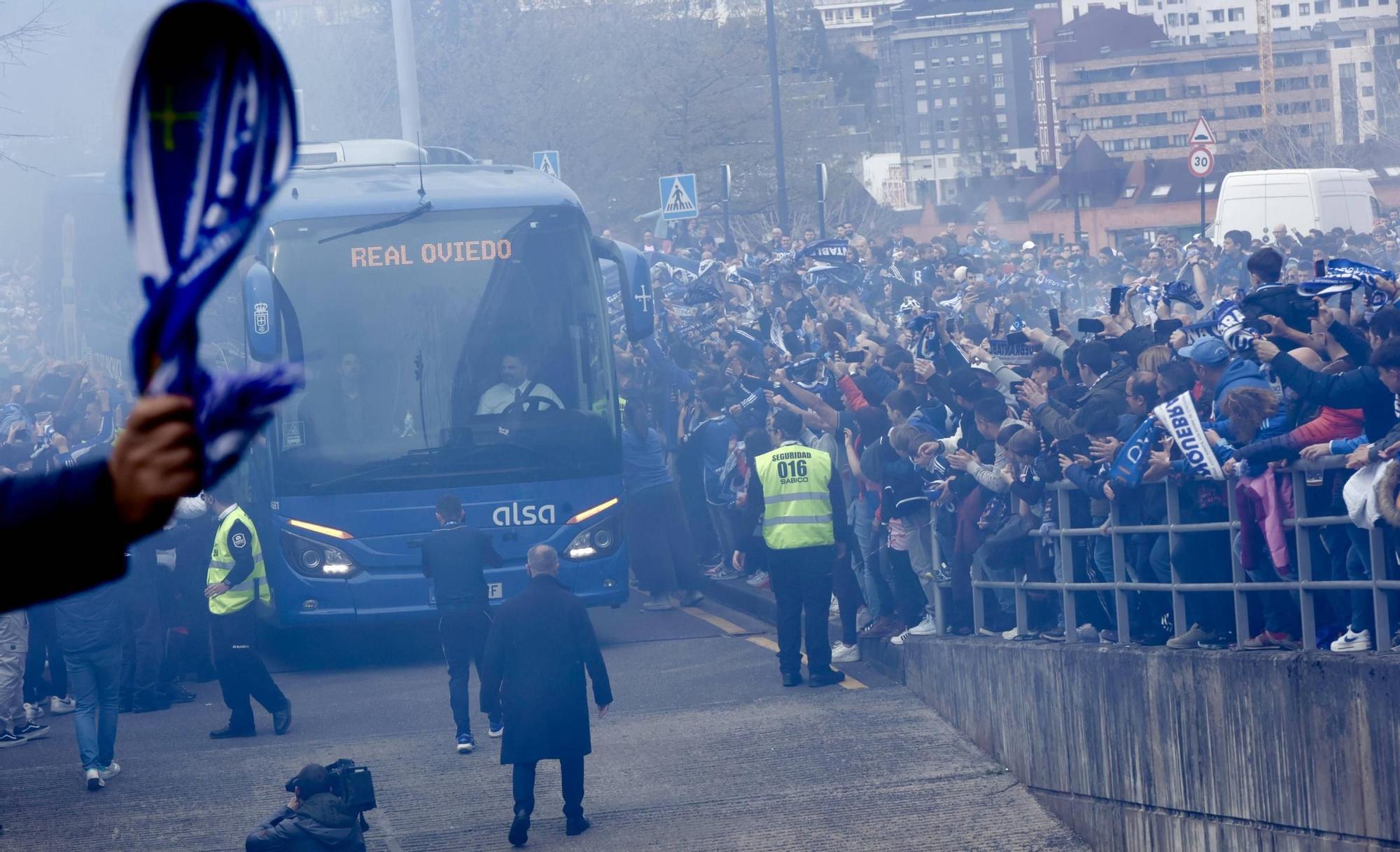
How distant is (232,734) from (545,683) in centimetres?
321

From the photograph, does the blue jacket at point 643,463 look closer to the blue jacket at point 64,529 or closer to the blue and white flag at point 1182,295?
the blue and white flag at point 1182,295

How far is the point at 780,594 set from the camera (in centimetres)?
1135

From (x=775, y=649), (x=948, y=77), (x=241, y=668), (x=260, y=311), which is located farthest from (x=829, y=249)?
(x=948, y=77)

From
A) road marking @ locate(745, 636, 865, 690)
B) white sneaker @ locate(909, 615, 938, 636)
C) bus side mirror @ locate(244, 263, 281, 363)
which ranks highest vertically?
bus side mirror @ locate(244, 263, 281, 363)

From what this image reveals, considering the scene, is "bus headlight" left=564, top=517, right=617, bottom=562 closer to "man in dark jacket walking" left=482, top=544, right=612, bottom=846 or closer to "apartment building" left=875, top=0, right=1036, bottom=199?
"man in dark jacket walking" left=482, top=544, right=612, bottom=846

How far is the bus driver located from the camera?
12.4 meters

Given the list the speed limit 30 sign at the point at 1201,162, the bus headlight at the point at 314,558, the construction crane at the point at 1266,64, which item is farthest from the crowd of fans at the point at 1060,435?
the construction crane at the point at 1266,64

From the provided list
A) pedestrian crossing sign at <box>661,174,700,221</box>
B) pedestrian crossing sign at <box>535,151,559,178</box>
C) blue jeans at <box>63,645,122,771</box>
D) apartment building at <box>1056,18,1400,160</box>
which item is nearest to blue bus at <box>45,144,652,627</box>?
blue jeans at <box>63,645,122,771</box>

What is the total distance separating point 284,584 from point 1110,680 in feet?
20.0

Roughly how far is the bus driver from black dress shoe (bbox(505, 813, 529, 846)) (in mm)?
4404

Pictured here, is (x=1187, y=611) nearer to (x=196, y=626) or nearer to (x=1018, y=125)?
(x=196, y=626)

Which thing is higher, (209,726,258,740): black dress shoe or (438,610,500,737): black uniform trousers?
(438,610,500,737): black uniform trousers

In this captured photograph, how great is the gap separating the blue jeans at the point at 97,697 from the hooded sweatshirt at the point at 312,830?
9.56ft

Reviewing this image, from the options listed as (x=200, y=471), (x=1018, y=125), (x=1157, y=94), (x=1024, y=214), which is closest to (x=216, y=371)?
(x=200, y=471)
